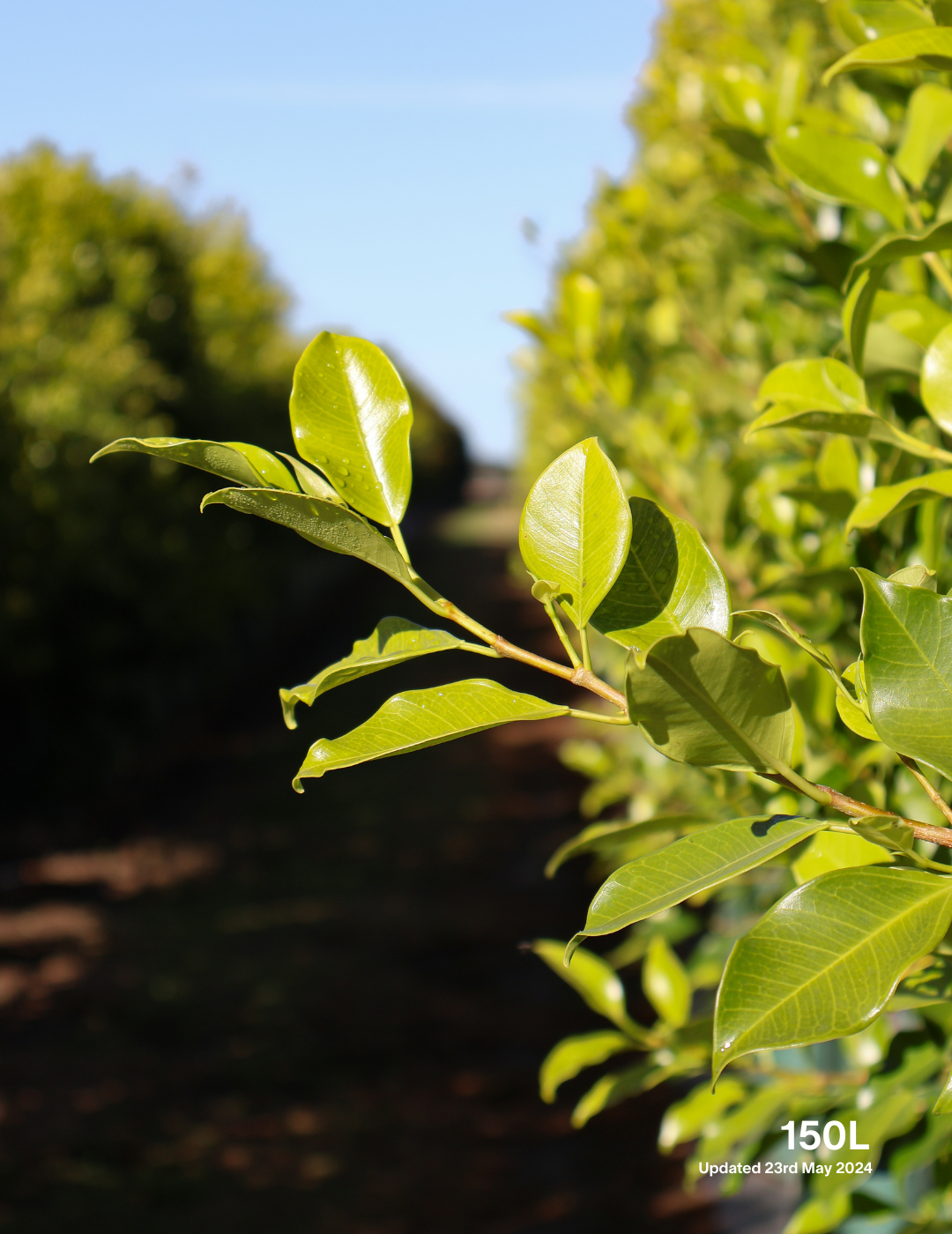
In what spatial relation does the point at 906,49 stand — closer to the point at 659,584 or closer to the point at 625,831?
the point at 659,584

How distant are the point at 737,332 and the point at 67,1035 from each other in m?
4.78

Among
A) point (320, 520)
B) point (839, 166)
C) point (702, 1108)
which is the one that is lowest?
point (702, 1108)

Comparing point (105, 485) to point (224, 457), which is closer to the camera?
point (224, 457)

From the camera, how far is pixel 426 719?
64 centimetres

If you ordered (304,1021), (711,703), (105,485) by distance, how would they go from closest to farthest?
(711,703) < (304,1021) < (105,485)

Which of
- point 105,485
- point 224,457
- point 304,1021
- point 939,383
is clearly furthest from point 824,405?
point 105,485

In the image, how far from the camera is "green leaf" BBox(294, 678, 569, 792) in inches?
25.0

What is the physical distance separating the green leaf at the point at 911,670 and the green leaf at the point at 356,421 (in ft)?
1.01

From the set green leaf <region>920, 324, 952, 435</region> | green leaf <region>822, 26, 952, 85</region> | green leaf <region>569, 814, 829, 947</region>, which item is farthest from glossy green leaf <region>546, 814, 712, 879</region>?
green leaf <region>822, 26, 952, 85</region>

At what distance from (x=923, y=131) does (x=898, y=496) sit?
0.39m

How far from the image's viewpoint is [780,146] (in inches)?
38.7

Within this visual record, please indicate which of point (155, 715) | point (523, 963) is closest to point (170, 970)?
point (523, 963)

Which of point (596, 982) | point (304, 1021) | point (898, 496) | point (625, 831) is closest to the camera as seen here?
point (898, 496)

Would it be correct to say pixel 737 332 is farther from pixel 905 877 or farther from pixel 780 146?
pixel 905 877
